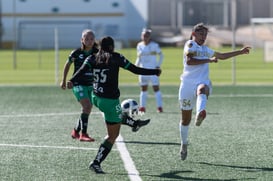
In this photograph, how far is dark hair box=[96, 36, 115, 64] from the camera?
10500 mm

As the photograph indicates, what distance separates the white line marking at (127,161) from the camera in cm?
1030

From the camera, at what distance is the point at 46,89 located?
25953 millimetres

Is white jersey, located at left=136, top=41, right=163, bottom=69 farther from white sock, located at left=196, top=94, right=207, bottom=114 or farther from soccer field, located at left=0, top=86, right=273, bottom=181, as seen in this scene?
white sock, located at left=196, top=94, right=207, bottom=114

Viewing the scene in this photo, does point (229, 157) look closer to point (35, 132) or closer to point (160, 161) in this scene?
point (160, 161)

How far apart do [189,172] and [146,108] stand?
9.43 meters

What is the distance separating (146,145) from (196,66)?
7.55 ft

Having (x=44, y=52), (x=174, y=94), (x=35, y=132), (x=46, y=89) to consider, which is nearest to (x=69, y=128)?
(x=35, y=132)

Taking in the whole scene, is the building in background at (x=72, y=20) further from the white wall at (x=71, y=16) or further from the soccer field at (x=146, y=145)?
the soccer field at (x=146, y=145)

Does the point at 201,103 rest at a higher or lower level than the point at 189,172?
higher

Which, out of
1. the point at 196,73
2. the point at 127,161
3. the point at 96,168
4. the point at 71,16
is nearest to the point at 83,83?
the point at 127,161

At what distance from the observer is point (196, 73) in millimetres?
11641

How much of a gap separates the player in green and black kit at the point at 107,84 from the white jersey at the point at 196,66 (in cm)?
101

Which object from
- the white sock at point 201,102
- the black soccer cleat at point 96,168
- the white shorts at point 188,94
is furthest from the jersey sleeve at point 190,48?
the black soccer cleat at point 96,168

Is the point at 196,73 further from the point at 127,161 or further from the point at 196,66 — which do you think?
the point at 127,161
